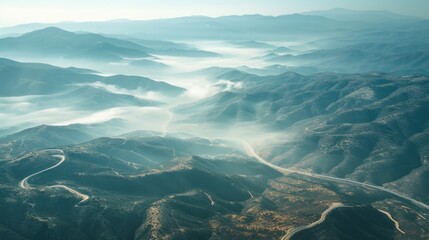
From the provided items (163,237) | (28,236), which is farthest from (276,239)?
(28,236)

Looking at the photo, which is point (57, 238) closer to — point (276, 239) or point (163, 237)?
point (163, 237)

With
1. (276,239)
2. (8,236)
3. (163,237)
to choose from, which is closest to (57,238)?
(8,236)

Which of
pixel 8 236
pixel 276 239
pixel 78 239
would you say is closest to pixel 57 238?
pixel 78 239

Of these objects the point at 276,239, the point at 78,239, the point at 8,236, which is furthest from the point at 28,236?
the point at 276,239

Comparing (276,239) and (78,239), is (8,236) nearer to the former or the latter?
(78,239)

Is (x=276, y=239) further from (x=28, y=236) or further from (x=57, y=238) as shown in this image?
(x=28, y=236)
